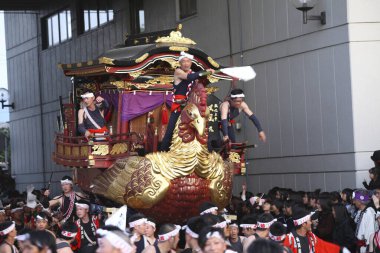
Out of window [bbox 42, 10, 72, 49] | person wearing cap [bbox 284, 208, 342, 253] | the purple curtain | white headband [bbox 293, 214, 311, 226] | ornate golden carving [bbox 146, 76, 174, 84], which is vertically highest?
→ window [bbox 42, 10, 72, 49]

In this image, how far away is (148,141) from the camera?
1742cm

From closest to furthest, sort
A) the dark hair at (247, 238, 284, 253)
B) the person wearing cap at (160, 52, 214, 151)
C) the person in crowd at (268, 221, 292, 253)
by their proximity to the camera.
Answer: the dark hair at (247, 238, 284, 253) < the person in crowd at (268, 221, 292, 253) < the person wearing cap at (160, 52, 214, 151)

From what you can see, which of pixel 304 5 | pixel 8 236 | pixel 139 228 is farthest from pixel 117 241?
pixel 304 5

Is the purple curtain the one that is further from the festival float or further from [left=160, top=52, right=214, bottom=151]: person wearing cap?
[left=160, top=52, right=214, bottom=151]: person wearing cap

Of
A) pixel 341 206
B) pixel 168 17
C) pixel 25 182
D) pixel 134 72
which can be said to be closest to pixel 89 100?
pixel 134 72

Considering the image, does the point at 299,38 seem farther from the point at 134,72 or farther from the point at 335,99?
the point at 134,72

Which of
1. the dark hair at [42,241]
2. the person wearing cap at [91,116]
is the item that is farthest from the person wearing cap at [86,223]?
the dark hair at [42,241]


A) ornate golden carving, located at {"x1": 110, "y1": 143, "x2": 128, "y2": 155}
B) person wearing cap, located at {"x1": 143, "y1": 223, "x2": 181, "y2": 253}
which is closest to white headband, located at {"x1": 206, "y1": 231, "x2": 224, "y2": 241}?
person wearing cap, located at {"x1": 143, "y1": 223, "x2": 181, "y2": 253}

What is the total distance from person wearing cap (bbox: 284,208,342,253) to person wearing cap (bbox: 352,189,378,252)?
2.91 meters

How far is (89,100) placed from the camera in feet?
57.1

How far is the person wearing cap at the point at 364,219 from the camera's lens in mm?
15422

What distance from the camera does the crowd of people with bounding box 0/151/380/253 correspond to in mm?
8781

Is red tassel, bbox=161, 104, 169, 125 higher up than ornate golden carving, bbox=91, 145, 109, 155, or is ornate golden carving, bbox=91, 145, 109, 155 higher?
red tassel, bbox=161, 104, 169, 125

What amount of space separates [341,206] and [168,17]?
11341mm
